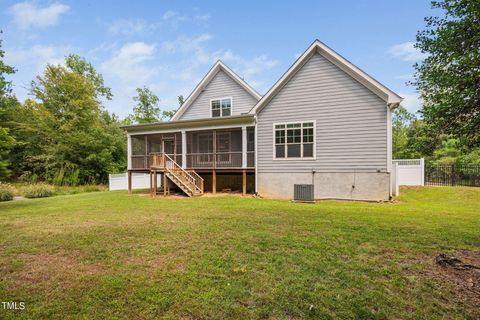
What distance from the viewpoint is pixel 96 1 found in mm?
13031

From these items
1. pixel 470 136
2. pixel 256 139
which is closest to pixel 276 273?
pixel 470 136

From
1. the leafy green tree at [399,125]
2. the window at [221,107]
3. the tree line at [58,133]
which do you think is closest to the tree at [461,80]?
the window at [221,107]

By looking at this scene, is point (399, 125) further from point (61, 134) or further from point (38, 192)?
point (61, 134)

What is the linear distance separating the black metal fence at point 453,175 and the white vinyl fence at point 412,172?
52.8 inches

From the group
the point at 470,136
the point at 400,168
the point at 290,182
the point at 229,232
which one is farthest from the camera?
the point at 400,168

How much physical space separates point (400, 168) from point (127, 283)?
1726cm

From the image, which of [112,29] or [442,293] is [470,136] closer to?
[442,293]

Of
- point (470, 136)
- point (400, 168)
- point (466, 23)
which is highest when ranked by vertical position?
point (466, 23)

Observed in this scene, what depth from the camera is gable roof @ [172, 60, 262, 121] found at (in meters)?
16.2

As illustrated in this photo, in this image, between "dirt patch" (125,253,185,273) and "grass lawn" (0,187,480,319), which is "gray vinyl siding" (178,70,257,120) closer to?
"grass lawn" (0,187,480,319)

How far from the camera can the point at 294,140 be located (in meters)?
12.6

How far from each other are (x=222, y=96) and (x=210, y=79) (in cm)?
160

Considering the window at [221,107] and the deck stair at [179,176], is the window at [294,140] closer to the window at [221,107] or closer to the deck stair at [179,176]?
the deck stair at [179,176]

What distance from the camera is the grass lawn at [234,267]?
9.36 feet
